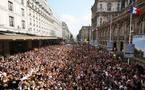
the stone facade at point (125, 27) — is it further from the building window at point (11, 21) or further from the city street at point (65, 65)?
the building window at point (11, 21)

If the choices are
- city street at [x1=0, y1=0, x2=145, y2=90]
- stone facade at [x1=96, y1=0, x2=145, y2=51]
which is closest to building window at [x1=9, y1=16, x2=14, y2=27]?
city street at [x1=0, y1=0, x2=145, y2=90]

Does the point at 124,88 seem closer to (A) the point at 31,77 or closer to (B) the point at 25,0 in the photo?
(A) the point at 31,77

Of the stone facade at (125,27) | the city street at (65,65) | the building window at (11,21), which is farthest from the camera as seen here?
the building window at (11,21)

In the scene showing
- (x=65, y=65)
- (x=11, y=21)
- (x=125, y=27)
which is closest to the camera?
(x=65, y=65)

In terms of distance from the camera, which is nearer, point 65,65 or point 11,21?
point 65,65

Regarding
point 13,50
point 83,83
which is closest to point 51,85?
point 83,83

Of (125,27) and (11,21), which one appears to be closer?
(11,21)

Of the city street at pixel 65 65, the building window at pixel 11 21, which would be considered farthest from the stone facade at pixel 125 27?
the building window at pixel 11 21

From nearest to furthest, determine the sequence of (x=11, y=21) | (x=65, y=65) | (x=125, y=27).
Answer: (x=65, y=65) < (x=11, y=21) < (x=125, y=27)

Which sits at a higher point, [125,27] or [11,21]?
[11,21]

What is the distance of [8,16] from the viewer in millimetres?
35781

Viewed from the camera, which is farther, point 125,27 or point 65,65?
point 125,27

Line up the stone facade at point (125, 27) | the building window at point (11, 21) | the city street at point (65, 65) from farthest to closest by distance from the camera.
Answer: the building window at point (11, 21), the stone facade at point (125, 27), the city street at point (65, 65)

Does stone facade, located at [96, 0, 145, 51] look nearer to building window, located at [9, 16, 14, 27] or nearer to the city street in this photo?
the city street
